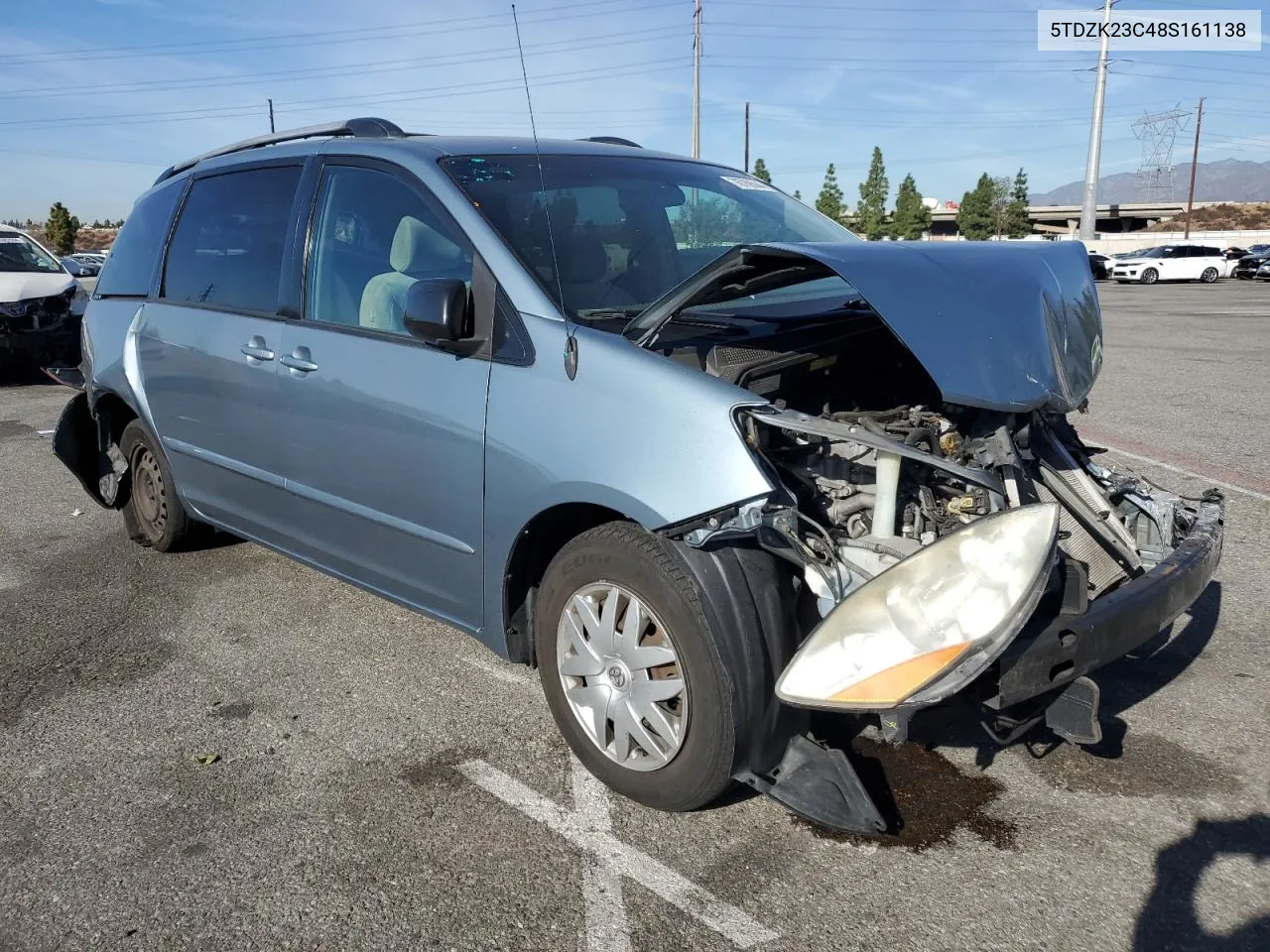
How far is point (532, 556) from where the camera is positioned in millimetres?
3223

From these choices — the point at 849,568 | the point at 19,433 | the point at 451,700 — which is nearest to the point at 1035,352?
the point at 849,568

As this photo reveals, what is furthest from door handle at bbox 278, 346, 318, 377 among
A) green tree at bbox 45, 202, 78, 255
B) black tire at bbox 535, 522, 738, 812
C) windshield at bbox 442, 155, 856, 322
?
green tree at bbox 45, 202, 78, 255

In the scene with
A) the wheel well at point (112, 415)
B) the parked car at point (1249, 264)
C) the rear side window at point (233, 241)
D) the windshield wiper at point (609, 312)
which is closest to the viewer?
the windshield wiper at point (609, 312)

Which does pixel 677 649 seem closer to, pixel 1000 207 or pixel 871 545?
pixel 871 545

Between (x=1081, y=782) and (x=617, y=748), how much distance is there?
4.58 ft

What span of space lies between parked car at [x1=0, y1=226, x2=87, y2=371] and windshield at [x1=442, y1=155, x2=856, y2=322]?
10330 millimetres

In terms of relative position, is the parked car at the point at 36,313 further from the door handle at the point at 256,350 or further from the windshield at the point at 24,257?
→ the door handle at the point at 256,350

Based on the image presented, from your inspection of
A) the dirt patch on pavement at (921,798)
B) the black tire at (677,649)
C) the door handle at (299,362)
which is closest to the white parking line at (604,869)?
the black tire at (677,649)

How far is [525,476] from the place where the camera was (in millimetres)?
3016

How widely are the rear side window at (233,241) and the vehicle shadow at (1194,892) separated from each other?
11.5 feet

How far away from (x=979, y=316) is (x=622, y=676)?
1.40 m

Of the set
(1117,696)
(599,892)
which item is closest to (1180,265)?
(1117,696)

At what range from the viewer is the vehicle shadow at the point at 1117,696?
10.8 ft

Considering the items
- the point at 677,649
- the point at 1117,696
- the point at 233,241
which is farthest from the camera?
the point at 233,241
